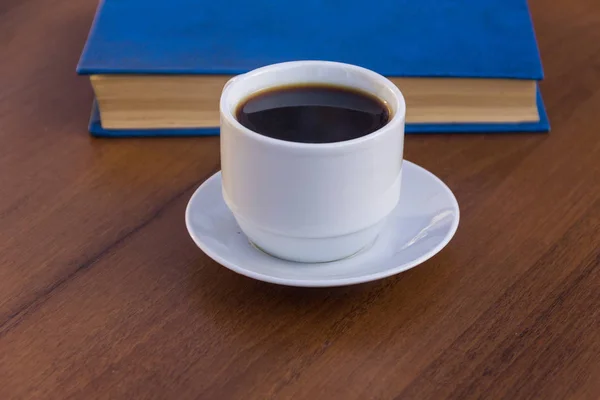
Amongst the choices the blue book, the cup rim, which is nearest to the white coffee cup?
the cup rim

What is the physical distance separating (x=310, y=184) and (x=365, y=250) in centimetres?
10

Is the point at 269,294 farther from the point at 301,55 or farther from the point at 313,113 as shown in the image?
the point at 301,55

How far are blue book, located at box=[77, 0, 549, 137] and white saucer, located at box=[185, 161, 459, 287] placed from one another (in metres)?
0.13

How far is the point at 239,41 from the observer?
78cm

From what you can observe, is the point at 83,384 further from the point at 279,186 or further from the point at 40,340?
the point at 279,186

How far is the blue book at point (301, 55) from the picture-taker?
29.5 inches

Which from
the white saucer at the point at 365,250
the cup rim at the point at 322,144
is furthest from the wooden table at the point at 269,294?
the cup rim at the point at 322,144

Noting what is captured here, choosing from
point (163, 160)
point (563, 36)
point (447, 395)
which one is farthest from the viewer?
point (563, 36)

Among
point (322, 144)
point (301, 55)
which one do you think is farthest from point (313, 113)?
point (301, 55)

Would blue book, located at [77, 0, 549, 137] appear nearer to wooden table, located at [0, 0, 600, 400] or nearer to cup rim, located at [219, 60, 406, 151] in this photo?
wooden table, located at [0, 0, 600, 400]

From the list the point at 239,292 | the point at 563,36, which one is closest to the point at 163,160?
the point at 239,292

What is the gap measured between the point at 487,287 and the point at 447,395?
4.7 inches

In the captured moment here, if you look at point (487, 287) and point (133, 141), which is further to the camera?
point (133, 141)

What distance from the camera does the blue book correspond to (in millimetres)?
748
